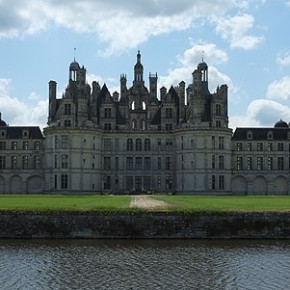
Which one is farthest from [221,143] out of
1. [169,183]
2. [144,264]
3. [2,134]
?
[144,264]

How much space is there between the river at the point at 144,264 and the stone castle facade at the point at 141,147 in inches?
1919

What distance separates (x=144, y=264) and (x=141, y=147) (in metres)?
61.4

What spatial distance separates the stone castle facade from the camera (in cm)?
8238

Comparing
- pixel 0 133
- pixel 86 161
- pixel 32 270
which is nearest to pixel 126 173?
pixel 86 161

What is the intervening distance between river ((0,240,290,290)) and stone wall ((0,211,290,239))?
1.42 m

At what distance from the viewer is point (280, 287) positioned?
70.5 ft

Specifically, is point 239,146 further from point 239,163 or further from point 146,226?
point 146,226

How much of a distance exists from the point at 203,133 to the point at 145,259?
5596 centimetres

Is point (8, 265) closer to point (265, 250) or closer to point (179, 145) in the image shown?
point (265, 250)

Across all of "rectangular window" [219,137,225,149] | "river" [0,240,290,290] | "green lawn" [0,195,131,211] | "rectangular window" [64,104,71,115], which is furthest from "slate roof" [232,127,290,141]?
"river" [0,240,290,290]

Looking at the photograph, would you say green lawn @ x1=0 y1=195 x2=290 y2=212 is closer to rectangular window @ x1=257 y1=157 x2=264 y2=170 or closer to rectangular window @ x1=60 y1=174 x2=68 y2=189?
rectangular window @ x1=60 y1=174 x2=68 y2=189

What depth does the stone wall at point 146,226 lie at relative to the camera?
35.3m

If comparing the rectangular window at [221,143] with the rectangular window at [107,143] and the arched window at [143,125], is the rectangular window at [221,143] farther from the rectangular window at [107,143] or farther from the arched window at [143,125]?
the rectangular window at [107,143]

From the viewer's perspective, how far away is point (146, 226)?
35.4 metres
